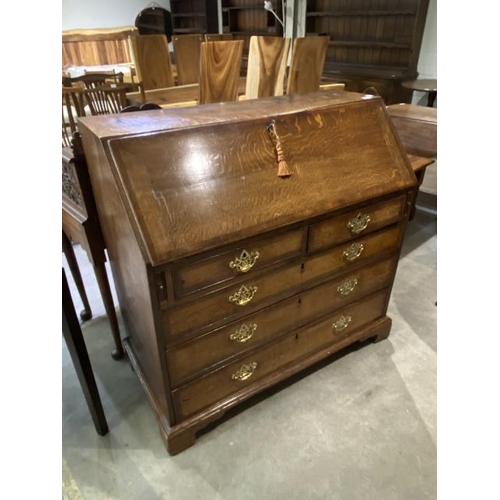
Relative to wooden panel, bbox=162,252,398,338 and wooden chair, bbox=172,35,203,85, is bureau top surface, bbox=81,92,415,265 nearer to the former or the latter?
wooden panel, bbox=162,252,398,338

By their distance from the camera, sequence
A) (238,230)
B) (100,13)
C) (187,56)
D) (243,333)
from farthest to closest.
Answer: (100,13) < (187,56) < (243,333) < (238,230)

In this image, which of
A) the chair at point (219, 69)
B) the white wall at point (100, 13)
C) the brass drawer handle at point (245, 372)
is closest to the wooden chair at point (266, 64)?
the chair at point (219, 69)

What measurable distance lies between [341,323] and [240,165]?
2.76ft

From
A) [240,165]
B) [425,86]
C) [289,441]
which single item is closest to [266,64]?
[240,165]

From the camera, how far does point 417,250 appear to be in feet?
8.44

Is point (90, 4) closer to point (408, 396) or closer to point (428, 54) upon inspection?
point (428, 54)

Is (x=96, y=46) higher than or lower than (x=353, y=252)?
higher

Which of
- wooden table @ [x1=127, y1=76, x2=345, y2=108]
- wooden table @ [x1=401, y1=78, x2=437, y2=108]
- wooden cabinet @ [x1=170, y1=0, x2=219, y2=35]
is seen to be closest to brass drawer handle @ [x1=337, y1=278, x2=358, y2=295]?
wooden table @ [x1=127, y1=76, x2=345, y2=108]

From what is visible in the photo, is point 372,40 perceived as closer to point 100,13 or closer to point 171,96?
point 171,96

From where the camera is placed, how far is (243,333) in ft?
4.13

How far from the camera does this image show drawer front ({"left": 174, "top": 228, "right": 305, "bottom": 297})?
101cm

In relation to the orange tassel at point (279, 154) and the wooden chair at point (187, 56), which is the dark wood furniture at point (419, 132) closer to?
the wooden chair at point (187, 56)

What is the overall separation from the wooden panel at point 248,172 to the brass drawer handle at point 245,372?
561 millimetres
